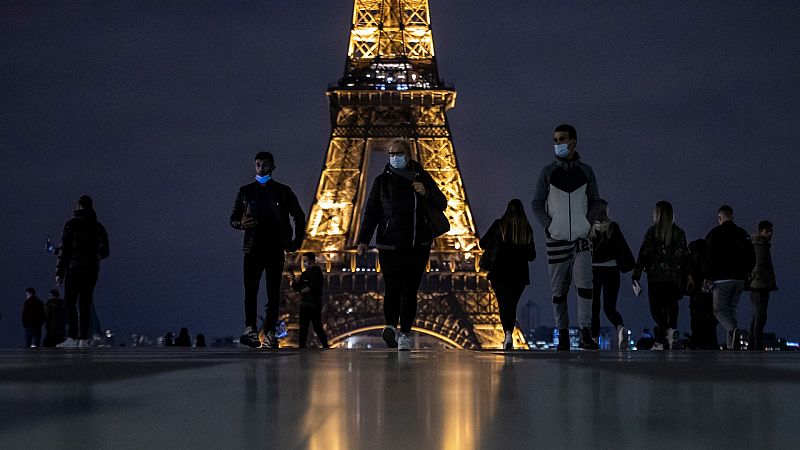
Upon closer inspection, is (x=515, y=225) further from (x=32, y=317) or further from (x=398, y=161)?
(x=32, y=317)

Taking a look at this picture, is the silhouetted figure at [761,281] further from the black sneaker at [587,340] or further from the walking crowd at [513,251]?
the black sneaker at [587,340]

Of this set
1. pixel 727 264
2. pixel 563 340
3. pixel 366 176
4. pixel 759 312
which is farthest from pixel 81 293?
pixel 366 176

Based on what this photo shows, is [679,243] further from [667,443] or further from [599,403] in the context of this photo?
[667,443]

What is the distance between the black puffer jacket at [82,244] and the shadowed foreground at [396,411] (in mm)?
9396

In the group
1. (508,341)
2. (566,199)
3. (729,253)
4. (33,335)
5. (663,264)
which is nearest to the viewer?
(566,199)

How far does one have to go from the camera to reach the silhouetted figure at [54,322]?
19.1 meters

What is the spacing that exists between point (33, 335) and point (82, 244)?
329 inches

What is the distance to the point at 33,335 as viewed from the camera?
2100cm

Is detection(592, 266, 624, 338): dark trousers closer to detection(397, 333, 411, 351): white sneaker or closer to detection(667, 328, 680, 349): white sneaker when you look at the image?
detection(667, 328, 680, 349): white sneaker

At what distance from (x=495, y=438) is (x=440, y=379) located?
2327 mm

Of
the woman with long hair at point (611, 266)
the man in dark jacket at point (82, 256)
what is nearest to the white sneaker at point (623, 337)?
the woman with long hair at point (611, 266)

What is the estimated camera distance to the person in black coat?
10000 mm

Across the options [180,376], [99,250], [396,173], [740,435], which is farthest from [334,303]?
[740,435]

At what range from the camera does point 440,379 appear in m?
4.41
